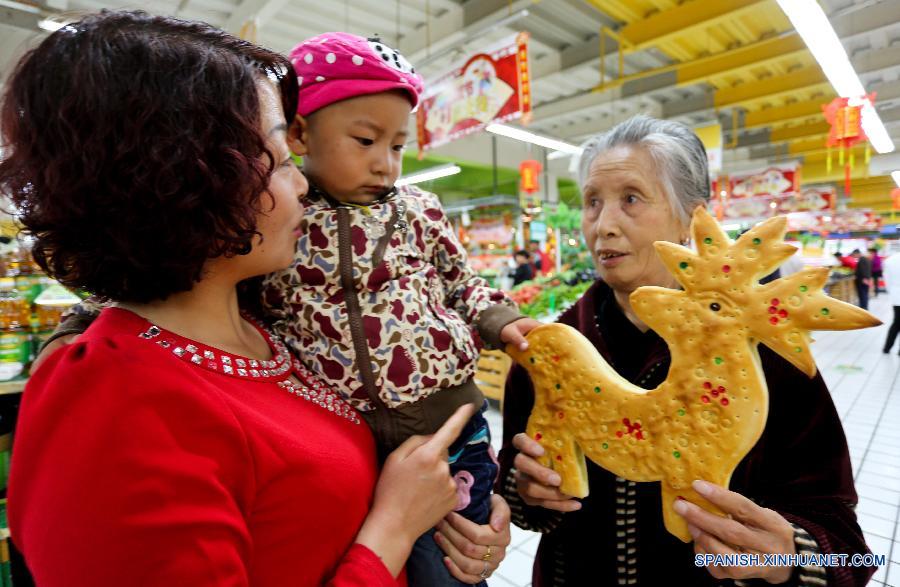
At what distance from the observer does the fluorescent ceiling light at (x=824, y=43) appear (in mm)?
3422

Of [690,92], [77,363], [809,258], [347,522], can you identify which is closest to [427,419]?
[347,522]

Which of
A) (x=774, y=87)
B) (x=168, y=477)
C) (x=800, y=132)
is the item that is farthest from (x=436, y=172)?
(x=168, y=477)

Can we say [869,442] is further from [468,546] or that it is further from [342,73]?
[342,73]

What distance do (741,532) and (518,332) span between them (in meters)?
0.55

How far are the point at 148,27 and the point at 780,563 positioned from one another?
1.35 metres

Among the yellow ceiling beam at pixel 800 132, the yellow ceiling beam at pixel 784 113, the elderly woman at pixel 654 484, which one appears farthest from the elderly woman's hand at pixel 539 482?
the yellow ceiling beam at pixel 800 132

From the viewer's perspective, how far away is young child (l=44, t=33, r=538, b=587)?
100cm

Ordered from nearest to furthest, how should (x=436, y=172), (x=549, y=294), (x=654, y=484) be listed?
(x=654, y=484)
(x=549, y=294)
(x=436, y=172)

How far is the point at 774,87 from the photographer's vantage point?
7641mm

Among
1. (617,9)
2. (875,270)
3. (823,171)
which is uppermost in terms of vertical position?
(617,9)

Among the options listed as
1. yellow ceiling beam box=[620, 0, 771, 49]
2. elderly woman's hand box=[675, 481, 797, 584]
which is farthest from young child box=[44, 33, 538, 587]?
yellow ceiling beam box=[620, 0, 771, 49]

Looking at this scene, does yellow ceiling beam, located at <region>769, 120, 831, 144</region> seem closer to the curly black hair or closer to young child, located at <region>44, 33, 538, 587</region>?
young child, located at <region>44, 33, 538, 587</region>

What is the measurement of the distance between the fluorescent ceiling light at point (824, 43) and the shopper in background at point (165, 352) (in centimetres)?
422

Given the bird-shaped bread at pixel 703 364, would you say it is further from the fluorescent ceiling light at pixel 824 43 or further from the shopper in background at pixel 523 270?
the shopper in background at pixel 523 270
